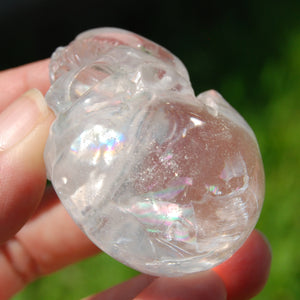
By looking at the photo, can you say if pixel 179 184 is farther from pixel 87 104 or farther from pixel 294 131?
pixel 294 131

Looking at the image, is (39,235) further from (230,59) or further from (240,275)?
(230,59)

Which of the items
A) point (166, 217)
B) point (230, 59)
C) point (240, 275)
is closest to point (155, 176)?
point (166, 217)

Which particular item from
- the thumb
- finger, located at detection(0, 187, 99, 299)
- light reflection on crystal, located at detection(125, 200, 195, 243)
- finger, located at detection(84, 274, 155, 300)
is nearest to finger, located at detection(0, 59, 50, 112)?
finger, located at detection(0, 187, 99, 299)

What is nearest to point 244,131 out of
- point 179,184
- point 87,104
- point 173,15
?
point 179,184

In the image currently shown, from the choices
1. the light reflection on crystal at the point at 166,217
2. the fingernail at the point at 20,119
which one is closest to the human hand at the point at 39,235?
the fingernail at the point at 20,119

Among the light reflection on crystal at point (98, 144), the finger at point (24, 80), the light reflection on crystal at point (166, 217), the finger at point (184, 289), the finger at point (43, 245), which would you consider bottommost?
the finger at point (43, 245)

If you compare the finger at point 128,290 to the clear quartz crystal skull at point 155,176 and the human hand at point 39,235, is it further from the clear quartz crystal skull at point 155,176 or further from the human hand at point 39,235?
the clear quartz crystal skull at point 155,176
